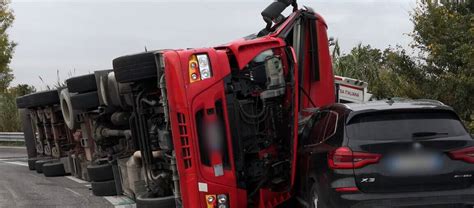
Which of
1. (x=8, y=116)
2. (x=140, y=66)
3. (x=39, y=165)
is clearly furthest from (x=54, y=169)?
(x=8, y=116)

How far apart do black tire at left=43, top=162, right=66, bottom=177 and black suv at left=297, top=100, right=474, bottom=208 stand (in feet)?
27.5

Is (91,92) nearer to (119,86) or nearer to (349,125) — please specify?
(119,86)

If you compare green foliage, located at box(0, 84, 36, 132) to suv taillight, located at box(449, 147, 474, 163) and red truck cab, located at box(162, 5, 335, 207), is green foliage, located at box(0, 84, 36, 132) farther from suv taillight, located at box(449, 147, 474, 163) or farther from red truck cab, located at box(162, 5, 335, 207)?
suv taillight, located at box(449, 147, 474, 163)

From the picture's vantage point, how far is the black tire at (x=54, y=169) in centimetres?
1211

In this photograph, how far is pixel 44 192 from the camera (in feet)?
32.6

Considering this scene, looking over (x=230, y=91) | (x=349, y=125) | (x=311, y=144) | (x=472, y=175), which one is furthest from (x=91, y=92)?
(x=472, y=175)

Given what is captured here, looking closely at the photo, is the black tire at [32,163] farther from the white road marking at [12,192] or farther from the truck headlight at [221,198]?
the truck headlight at [221,198]

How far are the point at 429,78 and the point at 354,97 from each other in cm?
363

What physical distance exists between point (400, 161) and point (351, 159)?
45cm

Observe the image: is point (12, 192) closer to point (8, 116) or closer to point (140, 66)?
point (140, 66)

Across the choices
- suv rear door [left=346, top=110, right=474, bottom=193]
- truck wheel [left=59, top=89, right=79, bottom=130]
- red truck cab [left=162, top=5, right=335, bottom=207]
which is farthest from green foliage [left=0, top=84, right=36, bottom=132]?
suv rear door [left=346, top=110, right=474, bottom=193]

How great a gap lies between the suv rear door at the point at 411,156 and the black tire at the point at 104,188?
535cm

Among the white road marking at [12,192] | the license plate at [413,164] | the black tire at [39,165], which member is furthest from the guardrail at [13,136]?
the license plate at [413,164]

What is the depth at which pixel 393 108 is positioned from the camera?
5242 millimetres
